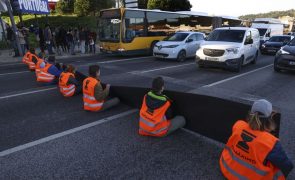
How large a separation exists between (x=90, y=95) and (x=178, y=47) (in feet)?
34.3

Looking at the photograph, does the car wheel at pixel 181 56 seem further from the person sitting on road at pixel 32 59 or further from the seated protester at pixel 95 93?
the seated protester at pixel 95 93

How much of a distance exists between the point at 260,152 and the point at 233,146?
394 millimetres

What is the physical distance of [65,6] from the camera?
1742 inches

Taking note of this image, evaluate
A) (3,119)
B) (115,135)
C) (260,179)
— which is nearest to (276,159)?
(260,179)

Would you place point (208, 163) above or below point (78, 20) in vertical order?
below

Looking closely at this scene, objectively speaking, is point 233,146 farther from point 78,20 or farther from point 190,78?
point 78,20

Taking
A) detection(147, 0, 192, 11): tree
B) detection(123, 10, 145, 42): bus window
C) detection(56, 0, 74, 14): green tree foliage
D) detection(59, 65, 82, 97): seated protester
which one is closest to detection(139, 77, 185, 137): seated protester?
detection(59, 65, 82, 97): seated protester

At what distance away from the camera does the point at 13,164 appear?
419 cm

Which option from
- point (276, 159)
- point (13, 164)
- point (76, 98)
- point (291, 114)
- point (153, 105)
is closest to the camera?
point (276, 159)

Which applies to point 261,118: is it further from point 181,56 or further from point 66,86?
point 181,56

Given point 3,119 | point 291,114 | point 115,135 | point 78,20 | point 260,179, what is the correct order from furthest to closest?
point 78,20 → point 291,114 → point 3,119 → point 115,135 → point 260,179

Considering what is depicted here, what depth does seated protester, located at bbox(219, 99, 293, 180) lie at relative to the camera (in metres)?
3.09

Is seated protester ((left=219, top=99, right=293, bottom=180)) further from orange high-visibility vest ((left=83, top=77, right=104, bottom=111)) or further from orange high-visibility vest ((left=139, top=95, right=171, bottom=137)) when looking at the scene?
orange high-visibility vest ((left=83, top=77, right=104, bottom=111))

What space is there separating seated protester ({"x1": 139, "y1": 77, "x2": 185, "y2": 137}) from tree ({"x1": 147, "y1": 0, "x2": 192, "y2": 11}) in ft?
137
